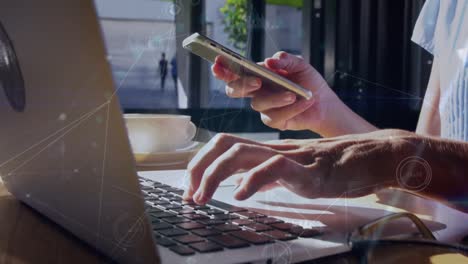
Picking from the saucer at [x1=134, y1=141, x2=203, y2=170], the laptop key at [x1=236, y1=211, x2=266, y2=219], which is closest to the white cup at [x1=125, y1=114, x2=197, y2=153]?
the saucer at [x1=134, y1=141, x2=203, y2=170]

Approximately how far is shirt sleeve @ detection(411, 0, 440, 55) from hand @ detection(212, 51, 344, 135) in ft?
0.25

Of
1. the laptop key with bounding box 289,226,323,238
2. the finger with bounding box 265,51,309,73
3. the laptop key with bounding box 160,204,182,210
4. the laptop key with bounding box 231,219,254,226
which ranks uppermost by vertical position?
the finger with bounding box 265,51,309,73

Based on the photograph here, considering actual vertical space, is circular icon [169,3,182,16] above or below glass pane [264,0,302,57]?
above

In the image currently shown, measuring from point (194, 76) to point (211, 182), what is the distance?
0.23 metres

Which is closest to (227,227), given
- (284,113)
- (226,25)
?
(284,113)

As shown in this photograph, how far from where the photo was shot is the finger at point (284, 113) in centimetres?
25

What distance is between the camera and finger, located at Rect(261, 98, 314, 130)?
0.25 m

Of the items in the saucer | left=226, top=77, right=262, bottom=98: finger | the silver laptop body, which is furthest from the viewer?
the saucer

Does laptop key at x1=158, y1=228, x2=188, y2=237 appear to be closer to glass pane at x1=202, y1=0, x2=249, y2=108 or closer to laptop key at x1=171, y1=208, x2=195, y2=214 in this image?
laptop key at x1=171, y1=208, x2=195, y2=214

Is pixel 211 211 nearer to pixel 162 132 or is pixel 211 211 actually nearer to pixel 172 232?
pixel 172 232

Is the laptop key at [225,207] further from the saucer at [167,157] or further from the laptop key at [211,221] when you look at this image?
the saucer at [167,157]

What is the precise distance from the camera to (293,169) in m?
0.18

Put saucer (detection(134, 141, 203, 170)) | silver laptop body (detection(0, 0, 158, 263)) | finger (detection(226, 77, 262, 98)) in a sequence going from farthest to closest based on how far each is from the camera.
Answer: saucer (detection(134, 141, 203, 170)), finger (detection(226, 77, 262, 98)), silver laptop body (detection(0, 0, 158, 263))

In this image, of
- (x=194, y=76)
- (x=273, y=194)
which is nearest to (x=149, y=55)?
(x=194, y=76)
